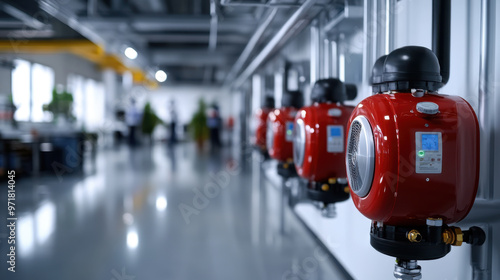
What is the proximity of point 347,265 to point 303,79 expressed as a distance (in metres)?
1.86

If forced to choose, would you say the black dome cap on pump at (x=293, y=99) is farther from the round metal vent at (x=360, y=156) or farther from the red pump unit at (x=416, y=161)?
the red pump unit at (x=416, y=161)

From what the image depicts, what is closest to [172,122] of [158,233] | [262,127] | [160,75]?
[160,75]

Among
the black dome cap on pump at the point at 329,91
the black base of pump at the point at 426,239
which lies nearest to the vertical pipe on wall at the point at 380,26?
the black dome cap on pump at the point at 329,91

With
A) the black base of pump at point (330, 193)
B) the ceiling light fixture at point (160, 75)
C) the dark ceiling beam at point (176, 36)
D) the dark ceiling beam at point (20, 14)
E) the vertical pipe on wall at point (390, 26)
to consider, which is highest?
the dark ceiling beam at point (176, 36)

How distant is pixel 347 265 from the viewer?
2.61 meters

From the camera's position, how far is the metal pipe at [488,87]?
1396mm

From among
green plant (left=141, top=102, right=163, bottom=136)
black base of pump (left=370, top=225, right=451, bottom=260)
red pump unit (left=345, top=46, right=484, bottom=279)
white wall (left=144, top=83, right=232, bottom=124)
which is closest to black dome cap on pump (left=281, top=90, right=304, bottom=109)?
red pump unit (left=345, top=46, right=484, bottom=279)

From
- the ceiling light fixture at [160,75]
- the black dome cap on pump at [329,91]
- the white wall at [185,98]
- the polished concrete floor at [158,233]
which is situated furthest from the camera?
the white wall at [185,98]

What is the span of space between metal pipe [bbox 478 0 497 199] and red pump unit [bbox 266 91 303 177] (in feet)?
5.42

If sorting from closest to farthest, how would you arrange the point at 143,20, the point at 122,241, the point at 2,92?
the point at 122,241 → the point at 143,20 → the point at 2,92

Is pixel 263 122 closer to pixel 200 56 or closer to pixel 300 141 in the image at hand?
pixel 300 141

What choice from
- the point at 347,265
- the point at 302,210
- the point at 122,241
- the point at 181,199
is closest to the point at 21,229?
the point at 122,241

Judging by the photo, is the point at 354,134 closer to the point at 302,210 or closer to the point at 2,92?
the point at 302,210

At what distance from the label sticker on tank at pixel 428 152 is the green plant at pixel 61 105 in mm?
7802
